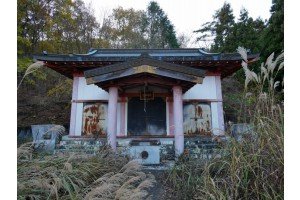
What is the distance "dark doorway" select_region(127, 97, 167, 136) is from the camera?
877cm

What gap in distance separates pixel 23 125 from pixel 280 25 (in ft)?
37.9

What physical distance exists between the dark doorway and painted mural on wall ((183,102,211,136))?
726mm

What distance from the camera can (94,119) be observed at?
8.73 m

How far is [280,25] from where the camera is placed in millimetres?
11609

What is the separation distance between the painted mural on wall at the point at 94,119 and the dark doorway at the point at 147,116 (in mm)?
787

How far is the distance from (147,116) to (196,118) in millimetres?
1542

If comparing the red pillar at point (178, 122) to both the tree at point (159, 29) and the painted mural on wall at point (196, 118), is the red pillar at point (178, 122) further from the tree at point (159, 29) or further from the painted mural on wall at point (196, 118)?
the tree at point (159, 29)

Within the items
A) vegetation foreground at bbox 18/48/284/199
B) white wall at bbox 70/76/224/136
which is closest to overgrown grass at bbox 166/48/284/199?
vegetation foreground at bbox 18/48/284/199

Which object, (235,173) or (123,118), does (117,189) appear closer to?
(235,173)

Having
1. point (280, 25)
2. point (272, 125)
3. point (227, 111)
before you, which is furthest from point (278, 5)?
point (272, 125)

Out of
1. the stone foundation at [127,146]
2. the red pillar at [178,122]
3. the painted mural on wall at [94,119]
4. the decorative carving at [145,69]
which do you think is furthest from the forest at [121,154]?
the painted mural on wall at [94,119]

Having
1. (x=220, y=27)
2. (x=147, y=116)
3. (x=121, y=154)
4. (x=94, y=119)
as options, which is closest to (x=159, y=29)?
(x=220, y=27)

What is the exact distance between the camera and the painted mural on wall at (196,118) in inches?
336

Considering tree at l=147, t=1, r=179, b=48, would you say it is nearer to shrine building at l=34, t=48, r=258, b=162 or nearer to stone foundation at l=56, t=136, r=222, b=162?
shrine building at l=34, t=48, r=258, b=162
